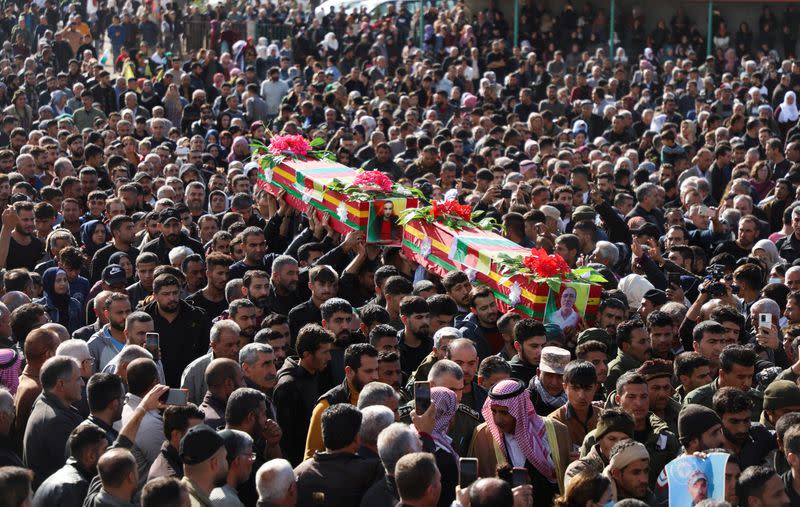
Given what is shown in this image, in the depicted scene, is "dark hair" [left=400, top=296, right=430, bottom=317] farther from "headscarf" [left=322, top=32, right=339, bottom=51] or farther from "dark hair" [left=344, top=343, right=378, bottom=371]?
"headscarf" [left=322, top=32, right=339, bottom=51]

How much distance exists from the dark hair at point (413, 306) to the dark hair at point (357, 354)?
120 cm

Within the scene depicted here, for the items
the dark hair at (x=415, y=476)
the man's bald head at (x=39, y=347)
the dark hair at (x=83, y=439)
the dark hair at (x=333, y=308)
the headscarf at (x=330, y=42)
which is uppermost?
the dark hair at (x=415, y=476)

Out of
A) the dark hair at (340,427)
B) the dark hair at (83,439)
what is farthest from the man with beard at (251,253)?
the dark hair at (340,427)

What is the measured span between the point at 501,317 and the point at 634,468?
8.93 ft

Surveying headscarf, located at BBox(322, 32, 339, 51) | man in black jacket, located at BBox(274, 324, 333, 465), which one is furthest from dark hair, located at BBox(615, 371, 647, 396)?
headscarf, located at BBox(322, 32, 339, 51)

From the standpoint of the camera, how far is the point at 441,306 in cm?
804

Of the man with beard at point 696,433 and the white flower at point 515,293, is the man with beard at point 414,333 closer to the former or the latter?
the white flower at point 515,293

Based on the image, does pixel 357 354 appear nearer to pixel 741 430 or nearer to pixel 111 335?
pixel 741 430

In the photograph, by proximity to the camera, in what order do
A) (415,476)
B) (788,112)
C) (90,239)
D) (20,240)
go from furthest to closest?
(788,112) → (90,239) → (20,240) → (415,476)

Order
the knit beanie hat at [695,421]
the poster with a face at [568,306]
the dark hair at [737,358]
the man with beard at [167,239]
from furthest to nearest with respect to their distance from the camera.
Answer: the man with beard at [167,239] → the poster with a face at [568,306] → the dark hair at [737,358] → the knit beanie hat at [695,421]

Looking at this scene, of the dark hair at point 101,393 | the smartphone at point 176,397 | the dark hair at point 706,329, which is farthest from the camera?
the dark hair at point 706,329

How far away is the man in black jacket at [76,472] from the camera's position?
17.9 feet

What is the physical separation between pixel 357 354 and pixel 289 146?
5946 millimetres

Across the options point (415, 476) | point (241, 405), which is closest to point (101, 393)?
point (241, 405)
